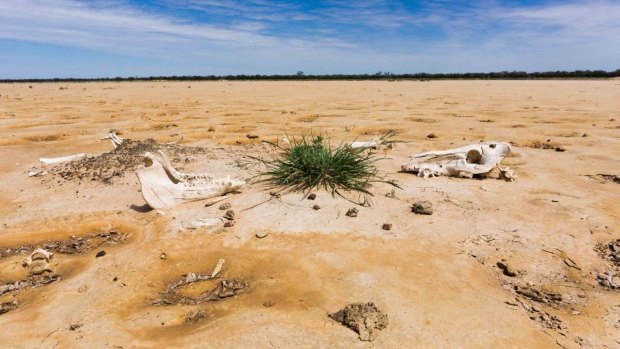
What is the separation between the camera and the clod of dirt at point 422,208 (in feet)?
10.4

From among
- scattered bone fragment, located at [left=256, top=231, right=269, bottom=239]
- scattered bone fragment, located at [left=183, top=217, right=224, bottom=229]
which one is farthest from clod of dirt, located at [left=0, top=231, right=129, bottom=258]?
scattered bone fragment, located at [left=256, top=231, right=269, bottom=239]

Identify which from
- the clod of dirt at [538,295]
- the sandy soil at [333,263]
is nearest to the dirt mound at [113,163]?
the sandy soil at [333,263]

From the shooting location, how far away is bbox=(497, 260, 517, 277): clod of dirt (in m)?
2.38

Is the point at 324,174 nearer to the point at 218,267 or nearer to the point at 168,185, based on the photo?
the point at 168,185

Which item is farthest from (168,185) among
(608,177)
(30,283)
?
(608,177)

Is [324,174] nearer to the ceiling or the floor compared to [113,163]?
nearer to the ceiling

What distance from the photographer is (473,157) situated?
4.22m

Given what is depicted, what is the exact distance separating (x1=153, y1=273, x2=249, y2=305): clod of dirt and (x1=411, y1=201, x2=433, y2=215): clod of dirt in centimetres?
143

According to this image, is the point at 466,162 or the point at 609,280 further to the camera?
the point at 466,162

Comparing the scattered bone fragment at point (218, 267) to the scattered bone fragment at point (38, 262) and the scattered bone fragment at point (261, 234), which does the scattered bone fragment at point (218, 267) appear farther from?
the scattered bone fragment at point (38, 262)

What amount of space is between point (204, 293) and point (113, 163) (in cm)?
291

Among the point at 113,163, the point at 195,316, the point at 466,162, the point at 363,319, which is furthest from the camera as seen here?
the point at 113,163

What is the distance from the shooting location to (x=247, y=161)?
482 cm

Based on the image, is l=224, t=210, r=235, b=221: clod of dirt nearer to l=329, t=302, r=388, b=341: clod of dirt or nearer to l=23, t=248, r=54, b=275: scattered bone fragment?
l=23, t=248, r=54, b=275: scattered bone fragment
